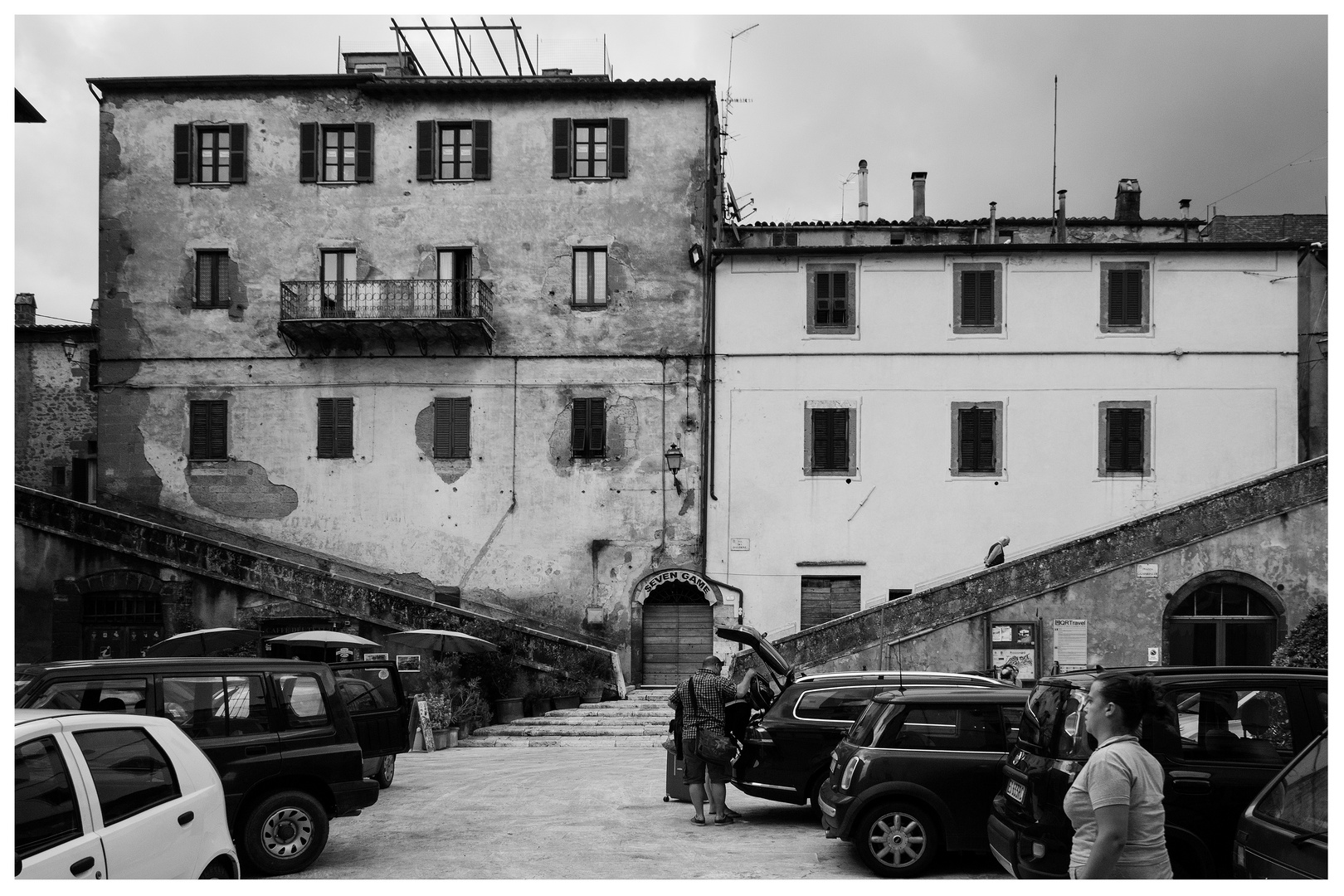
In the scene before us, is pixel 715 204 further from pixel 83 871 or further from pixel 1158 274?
Answer: pixel 83 871

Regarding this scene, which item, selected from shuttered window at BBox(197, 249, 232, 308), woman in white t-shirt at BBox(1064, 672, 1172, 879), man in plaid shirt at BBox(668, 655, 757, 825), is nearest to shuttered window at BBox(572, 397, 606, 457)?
shuttered window at BBox(197, 249, 232, 308)

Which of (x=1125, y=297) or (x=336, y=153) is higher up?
(x=336, y=153)

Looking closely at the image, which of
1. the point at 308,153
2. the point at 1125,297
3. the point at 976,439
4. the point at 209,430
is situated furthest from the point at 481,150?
the point at 1125,297

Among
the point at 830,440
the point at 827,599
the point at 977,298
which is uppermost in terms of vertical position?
the point at 977,298

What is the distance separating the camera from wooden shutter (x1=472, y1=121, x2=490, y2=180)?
3034cm

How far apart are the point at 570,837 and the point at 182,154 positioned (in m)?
23.8

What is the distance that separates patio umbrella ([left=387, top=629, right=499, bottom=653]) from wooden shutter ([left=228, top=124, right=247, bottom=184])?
1349 cm

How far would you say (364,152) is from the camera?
30344 millimetres

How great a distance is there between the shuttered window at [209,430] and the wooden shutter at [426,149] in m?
7.15

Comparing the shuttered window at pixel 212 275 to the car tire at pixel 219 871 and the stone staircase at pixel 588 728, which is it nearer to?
the stone staircase at pixel 588 728

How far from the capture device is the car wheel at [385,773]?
51.4 ft

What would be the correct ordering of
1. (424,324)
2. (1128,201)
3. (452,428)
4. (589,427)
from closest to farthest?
(424,324)
(589,427)
(452,428)
(1128,201)

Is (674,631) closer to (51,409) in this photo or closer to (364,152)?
(364,152)

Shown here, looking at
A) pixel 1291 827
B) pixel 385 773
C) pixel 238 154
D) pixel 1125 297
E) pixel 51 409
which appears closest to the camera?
pixel 1291 827
